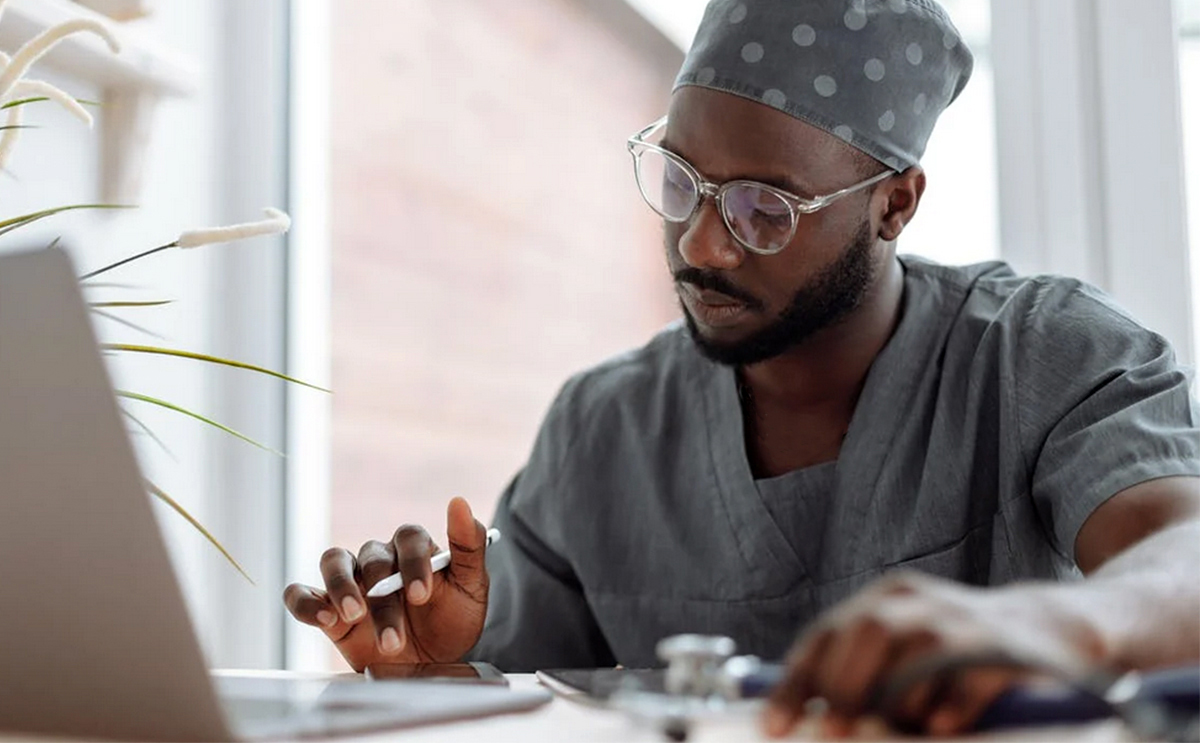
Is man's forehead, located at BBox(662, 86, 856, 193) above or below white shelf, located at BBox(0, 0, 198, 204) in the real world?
below

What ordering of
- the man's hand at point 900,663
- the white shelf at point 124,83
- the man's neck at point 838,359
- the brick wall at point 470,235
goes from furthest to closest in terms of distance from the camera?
the brick wall at point 470,235 → the white shelf at point 124,83 → the man's neck at point 838,359 → the man's hand at point 900,663

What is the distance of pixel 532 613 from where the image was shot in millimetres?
1488

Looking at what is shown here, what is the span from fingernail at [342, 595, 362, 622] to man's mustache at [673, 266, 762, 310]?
49 cm

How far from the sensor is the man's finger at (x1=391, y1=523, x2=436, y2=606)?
1.19 meters

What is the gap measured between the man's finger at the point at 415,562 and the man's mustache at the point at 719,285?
39 cm

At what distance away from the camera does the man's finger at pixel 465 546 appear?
124cm

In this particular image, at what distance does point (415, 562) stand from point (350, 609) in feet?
0.25

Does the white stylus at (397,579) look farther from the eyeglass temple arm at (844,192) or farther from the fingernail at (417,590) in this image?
the eyeglass temple arm at (844,192)

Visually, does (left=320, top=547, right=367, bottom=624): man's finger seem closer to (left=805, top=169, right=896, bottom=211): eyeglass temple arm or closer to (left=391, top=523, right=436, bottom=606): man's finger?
(left=391, top=523, right=436, bottom=606): man's finger

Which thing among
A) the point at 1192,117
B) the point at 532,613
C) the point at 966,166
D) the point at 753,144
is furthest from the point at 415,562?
the point at 1192,117

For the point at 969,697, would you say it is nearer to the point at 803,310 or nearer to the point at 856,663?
the point at 856,663

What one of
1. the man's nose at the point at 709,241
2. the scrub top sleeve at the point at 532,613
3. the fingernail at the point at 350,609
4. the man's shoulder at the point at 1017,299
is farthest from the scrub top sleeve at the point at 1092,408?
the fingernail at the point at 350,609

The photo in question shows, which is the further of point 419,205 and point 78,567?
point 419,205

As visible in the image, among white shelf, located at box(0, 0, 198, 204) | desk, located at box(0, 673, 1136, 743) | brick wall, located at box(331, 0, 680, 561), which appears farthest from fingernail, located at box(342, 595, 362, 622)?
brick wall, located at box(331, 0, 680, 561)
